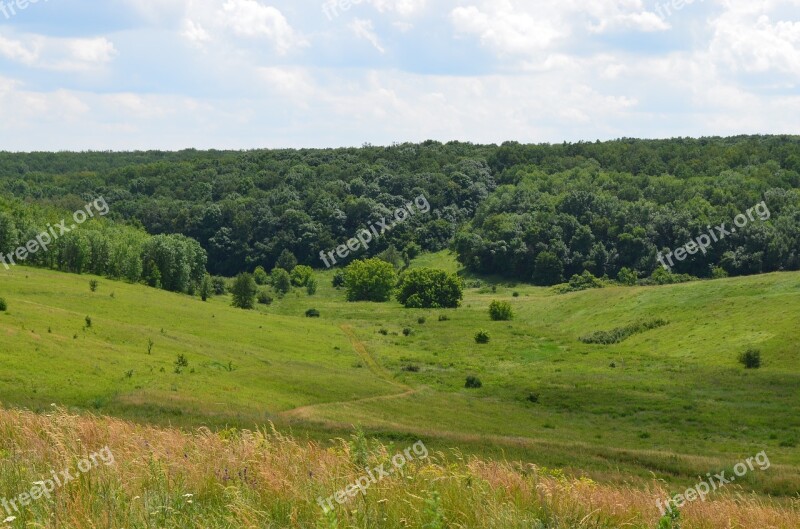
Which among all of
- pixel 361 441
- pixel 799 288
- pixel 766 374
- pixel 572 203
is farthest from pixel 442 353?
pixel 572 203

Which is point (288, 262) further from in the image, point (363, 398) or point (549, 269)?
point (363, 398)

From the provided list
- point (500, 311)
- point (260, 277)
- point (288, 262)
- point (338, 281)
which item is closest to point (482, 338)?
point (500, 311)

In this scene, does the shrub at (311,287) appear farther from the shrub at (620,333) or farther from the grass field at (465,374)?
the shrub at (620,333)

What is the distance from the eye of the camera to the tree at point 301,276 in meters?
178

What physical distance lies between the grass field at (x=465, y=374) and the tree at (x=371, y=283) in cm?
3581

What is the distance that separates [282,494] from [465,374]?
70.1m

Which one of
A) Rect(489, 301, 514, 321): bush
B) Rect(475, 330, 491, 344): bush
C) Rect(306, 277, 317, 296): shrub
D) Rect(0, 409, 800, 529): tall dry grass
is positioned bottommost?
Rect(306, 277, 317, 296): shrub

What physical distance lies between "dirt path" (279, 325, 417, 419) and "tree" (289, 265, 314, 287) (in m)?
68.4

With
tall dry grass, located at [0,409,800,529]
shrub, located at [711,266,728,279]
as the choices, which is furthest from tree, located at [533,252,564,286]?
tall dry grass, located at [0,409,800,529]

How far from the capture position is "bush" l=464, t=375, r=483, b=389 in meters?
72.0

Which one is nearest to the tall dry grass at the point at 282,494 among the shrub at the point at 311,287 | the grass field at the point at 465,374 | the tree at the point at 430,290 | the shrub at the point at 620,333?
the grass field at the point at 465,374

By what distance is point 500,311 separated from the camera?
122 meters

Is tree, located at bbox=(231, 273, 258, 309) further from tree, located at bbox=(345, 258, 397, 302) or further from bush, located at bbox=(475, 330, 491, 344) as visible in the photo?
bush, located at bbox=(475, 330, 491, 344)

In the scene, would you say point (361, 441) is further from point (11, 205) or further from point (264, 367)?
point (11, 205)
